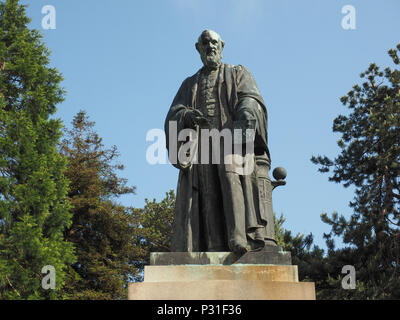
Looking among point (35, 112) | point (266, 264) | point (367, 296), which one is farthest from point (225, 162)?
point (35, 112)

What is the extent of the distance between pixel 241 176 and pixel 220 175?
0.91ft

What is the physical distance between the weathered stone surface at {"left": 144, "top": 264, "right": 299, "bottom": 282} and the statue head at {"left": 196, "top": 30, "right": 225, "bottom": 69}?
306 centimetres

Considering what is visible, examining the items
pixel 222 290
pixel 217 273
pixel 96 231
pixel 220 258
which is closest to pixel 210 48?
pixel 220 258

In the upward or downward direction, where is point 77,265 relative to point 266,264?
upward

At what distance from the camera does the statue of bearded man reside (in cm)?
654

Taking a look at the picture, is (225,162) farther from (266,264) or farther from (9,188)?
(9,188)

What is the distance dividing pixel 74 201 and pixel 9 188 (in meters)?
7.63

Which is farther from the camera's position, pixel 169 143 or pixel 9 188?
pixel 9 188

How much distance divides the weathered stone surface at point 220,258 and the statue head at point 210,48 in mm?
2850

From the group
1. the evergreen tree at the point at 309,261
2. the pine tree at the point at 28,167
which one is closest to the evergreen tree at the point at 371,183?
the evergreen tree at the point at 309,261

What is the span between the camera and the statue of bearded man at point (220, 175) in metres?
6.54

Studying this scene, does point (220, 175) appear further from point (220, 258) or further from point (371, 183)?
point (371, 183)

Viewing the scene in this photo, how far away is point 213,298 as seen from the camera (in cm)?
560
